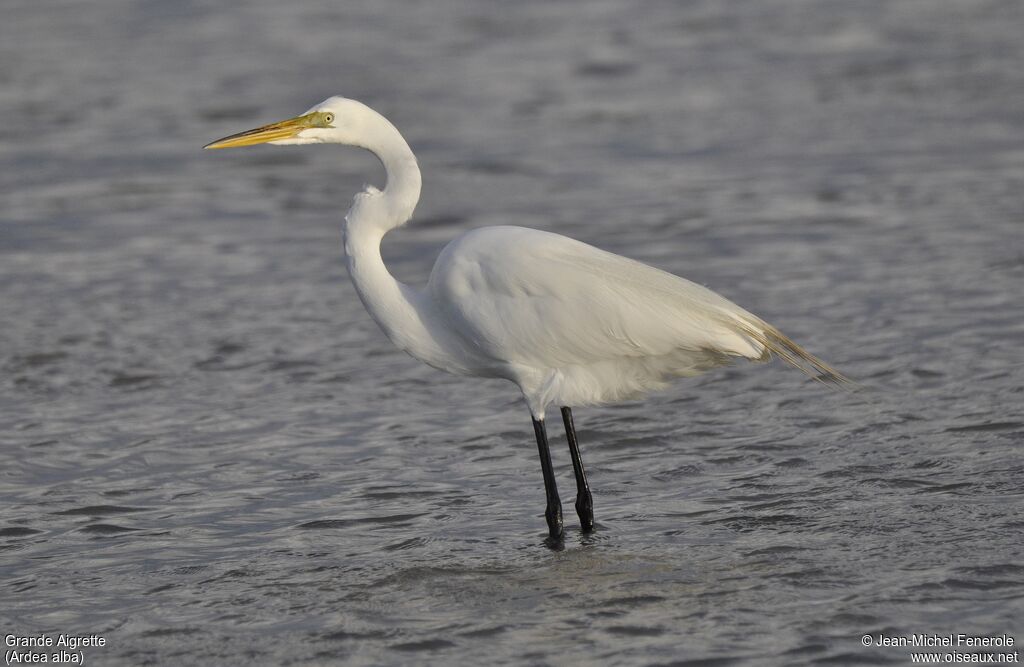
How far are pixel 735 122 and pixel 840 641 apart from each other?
344 inches

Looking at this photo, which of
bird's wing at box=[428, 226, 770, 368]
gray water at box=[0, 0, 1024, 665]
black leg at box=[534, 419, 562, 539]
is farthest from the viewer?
black leg at box=[534, 419, 562, 539]

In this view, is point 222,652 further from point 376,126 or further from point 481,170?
point 481,170

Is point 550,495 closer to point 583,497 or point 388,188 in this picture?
point 583,497

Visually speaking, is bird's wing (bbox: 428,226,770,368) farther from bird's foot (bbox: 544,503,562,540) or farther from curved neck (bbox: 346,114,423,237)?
bird's foot (bbox: 544,503,562,540)

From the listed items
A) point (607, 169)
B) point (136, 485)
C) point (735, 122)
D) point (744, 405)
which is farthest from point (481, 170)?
point (136, 485)

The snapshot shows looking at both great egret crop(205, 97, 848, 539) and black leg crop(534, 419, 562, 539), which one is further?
black leg crop(534, 419, 562, 539)

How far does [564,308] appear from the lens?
5805 millimetres

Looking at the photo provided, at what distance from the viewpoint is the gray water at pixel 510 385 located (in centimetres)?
523

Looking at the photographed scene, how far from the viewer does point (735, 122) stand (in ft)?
42.7

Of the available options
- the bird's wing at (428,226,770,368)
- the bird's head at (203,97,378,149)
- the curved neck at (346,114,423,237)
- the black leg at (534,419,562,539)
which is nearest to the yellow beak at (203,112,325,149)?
the bird's head at (203,97,378,149)

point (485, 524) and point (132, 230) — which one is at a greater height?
point (132, 230)

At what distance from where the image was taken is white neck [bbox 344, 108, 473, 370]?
5.93m

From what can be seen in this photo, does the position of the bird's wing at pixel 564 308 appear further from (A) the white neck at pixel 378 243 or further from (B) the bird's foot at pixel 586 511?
(B) the bird's foot at pixel 586 511

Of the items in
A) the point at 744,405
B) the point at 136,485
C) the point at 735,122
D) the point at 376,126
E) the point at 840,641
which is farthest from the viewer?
the point at 735,122
